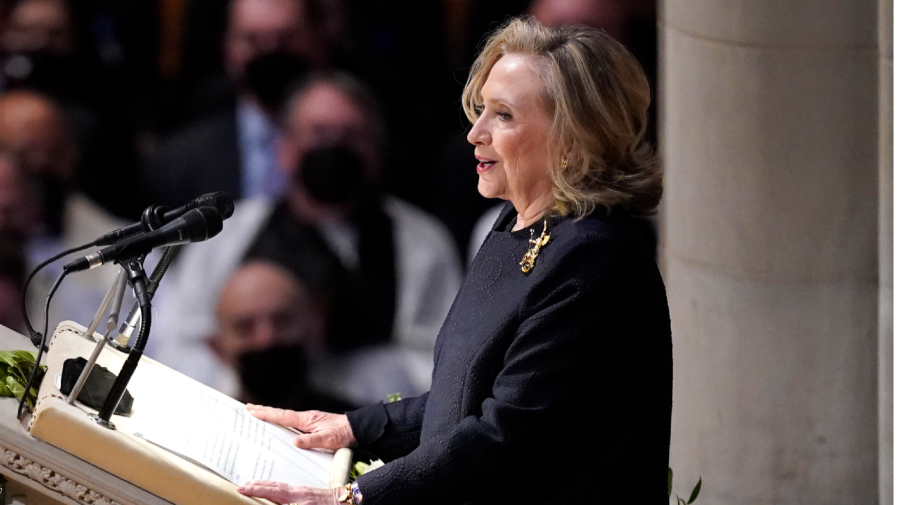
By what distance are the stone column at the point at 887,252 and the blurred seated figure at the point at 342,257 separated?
1553 millimetres

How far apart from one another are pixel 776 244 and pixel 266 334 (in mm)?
1932

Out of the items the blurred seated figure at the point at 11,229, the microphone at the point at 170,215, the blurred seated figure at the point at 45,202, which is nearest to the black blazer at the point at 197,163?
the blurred seated figure at the point at 45,202

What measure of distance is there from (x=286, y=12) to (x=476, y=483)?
2.81 metres

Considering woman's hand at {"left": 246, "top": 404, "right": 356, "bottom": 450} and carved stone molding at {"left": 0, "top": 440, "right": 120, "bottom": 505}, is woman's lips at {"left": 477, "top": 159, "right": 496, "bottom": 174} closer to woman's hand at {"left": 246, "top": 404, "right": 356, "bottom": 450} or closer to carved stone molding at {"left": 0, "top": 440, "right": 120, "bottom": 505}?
woman's hand at {"left": 246, "top": 404, "right": 356, "bottom": 450}

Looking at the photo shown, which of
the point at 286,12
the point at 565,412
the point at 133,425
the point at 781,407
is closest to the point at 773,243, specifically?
the point at 781,407

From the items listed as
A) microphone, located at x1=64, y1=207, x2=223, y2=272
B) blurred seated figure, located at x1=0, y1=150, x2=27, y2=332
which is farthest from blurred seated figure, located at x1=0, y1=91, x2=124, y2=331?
microphone, located at x1=64, y1=207, x2=223, y2=272

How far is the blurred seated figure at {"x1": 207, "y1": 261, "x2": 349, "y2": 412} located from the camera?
4.89 metres

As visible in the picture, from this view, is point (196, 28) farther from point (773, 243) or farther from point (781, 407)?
point (781, 407)

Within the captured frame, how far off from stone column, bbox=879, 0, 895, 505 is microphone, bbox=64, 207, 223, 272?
8.79 ft

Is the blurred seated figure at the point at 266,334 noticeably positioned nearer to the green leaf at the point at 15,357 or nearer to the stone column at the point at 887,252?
the stone column at the point at 887,252

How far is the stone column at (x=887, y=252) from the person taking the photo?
417 cm

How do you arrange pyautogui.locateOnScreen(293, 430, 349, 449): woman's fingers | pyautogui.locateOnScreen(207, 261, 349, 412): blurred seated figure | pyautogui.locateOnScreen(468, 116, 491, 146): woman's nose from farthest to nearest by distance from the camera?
1. pyautogui.locateOnScreen(207, 261, 349, 412): blurred seated figure
2. pyautogui.locateOnScreen(293, 430, 349, 449): woman's fingers
3. pyautogui.locateOnScreen(468, 116, 491, 146): woman's nose

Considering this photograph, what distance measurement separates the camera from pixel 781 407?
4.38 m

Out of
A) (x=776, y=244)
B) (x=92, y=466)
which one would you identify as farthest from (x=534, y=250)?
(x=776, y=244)
